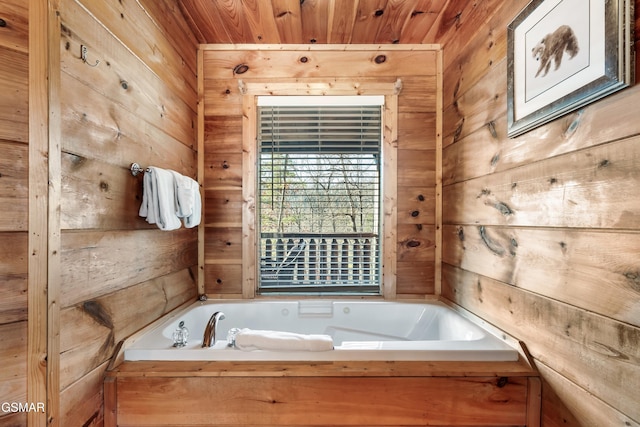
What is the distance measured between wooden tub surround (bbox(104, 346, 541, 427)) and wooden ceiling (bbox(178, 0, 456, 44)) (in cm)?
195

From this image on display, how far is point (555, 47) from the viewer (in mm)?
1036

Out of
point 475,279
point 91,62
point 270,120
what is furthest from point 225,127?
point 475,279

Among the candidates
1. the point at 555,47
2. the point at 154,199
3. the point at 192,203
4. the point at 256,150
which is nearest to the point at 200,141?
the point at 256,150

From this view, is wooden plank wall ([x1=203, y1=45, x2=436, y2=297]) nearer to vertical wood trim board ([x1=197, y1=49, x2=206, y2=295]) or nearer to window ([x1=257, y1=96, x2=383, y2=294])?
vertical wood trim board ([x1=197, y1=49, x2=206, y2=295])

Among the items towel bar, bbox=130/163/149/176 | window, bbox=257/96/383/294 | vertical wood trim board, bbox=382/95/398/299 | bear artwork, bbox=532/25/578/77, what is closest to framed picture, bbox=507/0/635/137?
bear artwork, bbox=532/25/578/77

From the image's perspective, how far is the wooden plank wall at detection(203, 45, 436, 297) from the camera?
2049 millimetres

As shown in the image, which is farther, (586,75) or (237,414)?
(237,414)

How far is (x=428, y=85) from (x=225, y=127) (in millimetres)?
1514

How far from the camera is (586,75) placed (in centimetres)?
91

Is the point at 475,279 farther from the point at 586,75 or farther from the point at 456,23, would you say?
the point at 456,23

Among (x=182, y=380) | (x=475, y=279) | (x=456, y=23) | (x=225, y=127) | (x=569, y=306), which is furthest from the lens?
(x=225, y=127)

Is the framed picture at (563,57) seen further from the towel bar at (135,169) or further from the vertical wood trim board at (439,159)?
the towel bar at (135,169)

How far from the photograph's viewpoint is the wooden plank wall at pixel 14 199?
85cm

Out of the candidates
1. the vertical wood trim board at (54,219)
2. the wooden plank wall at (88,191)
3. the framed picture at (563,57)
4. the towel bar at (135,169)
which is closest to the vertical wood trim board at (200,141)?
the wooden plank wall at (88,191)
